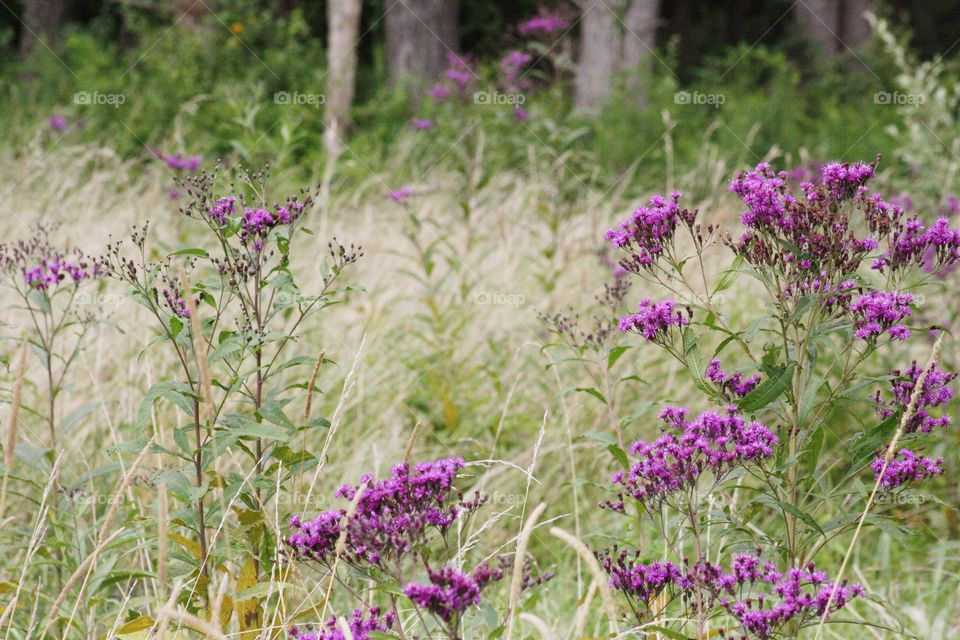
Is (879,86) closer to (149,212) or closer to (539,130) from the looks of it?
(539,130)

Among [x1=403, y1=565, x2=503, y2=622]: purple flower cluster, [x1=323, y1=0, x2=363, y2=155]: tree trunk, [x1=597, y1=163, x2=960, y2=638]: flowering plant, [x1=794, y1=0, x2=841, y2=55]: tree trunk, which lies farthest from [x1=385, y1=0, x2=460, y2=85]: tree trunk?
[x1=403, y1=565, x2=503, y2=622]: purple flower cluster

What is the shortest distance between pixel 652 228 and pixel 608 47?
1018 cm

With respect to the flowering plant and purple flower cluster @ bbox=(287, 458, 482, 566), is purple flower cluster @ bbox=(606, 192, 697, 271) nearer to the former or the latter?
the flowering plant

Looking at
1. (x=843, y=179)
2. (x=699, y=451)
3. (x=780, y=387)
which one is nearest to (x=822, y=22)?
(x=843, y=179)

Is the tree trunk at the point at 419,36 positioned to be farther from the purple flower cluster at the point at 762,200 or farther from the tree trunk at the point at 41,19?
the purple flower cluster at the point at 762,200

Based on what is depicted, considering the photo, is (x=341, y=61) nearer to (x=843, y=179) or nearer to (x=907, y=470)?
(x=843, y=179)

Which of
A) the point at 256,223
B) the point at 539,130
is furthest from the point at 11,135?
the point at 256,223

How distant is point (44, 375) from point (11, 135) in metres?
5.95

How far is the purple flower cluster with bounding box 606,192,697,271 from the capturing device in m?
2.03

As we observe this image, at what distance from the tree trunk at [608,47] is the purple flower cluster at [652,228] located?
9.53 metres

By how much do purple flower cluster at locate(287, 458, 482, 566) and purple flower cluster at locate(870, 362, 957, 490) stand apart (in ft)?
2.62

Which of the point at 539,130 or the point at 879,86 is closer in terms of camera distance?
the point at 539,130

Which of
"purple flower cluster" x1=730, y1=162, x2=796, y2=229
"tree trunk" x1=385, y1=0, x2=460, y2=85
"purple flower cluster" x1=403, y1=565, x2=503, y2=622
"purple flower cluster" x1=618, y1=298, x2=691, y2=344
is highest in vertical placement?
"tree trunk" x1=385, y1=0, x2=460, y2=85

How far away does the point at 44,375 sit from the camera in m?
4.10
